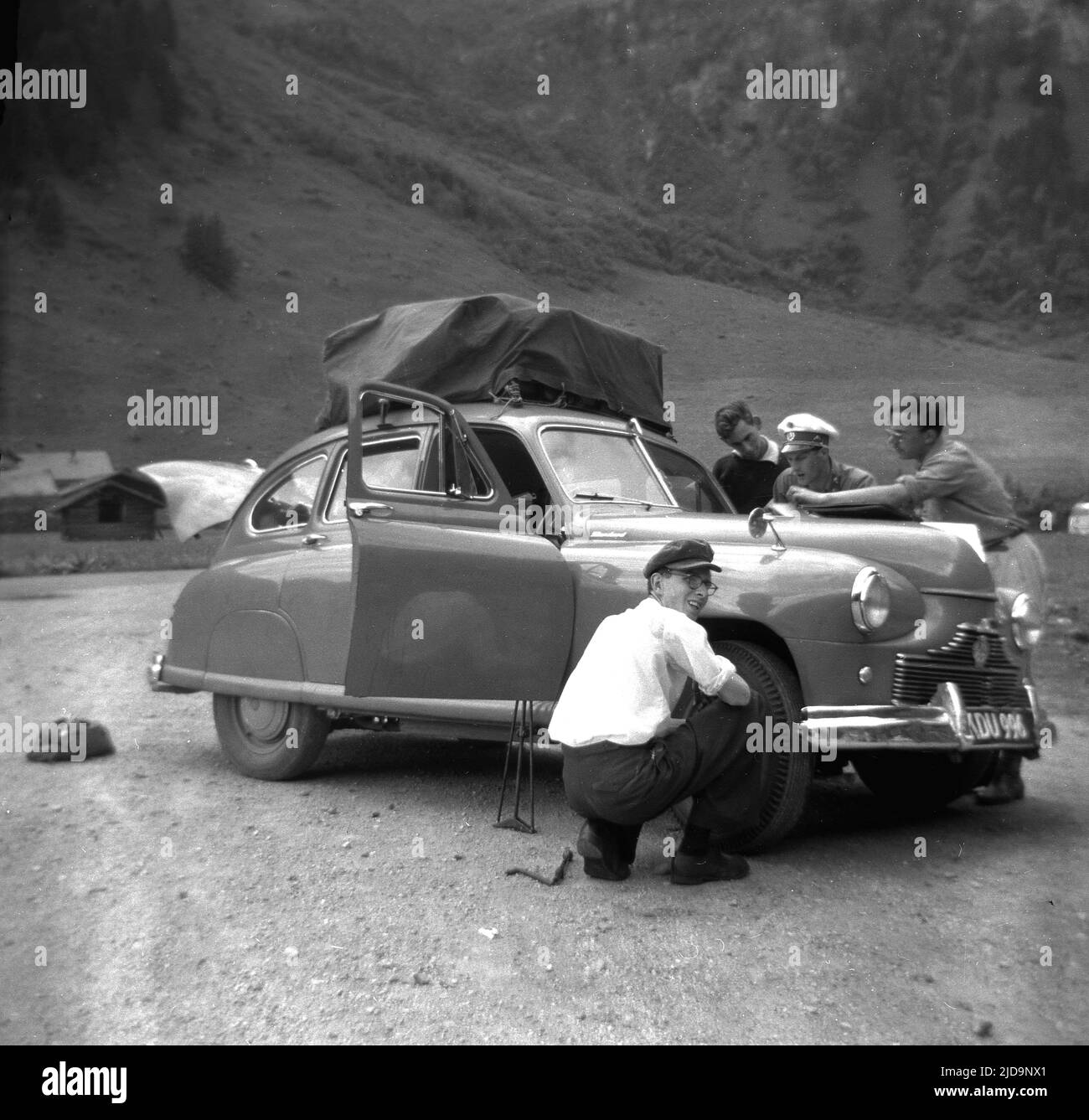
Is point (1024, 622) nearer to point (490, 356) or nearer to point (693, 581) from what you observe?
point (693, 581)

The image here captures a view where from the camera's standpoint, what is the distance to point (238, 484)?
41.8 meters

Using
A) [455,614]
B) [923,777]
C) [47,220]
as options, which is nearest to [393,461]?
[455,614]

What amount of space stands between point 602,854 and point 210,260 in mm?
73113

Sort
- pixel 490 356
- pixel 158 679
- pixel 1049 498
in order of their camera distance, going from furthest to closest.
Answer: pixel 1049 498 → pixel 158 679 → pixel 490 356

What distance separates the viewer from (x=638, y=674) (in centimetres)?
505

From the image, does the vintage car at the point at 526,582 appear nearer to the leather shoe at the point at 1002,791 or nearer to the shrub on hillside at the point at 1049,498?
the leather shoe at the point at 1002,791

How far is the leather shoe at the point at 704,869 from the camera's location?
5172 mm

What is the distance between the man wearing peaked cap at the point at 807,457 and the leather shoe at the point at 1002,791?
158 cm

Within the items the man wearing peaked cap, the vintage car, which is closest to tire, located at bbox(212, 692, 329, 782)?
the vintage car

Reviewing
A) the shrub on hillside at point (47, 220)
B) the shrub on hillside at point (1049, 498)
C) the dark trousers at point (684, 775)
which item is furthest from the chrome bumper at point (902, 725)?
the shrub on hillside at point (47, 220)

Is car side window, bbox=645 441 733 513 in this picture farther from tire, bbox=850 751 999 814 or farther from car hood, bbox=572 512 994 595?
tire, bbox=850 751 999 814
